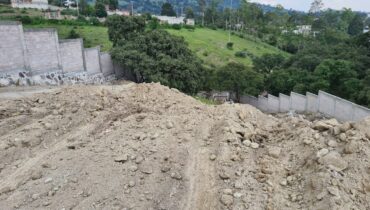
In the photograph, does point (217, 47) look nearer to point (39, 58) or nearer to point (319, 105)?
point (319, 105)

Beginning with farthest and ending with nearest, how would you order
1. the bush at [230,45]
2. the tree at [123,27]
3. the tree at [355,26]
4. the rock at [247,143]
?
1. the tree at [355,26]
2. the bush at [230,45]
3. the tree at [123,27]
4. the rock at [247,143]

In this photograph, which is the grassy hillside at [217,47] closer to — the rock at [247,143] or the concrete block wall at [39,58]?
the concrete block wall at [39,58]

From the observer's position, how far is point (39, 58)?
51.5 ft

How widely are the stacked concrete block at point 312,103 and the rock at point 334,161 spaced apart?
42.0 ft

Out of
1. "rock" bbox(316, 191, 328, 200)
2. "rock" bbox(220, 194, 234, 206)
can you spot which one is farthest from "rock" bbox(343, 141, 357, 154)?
"rock" bbox(220, 194, 234, 206)

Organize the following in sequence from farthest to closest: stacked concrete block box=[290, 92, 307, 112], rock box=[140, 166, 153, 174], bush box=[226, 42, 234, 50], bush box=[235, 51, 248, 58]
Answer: bush box=[226, 42, 234, 50]
bush box=[235, 51, 248, 58]
stacked concrete block box=[290, 92, 307, 112]
rock box=[140, 166, 153, 174]

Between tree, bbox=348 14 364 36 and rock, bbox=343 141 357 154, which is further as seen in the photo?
tree, bbox=348 14 364 36

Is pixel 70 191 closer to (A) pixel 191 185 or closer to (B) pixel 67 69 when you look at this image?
(A) pixel 191 185

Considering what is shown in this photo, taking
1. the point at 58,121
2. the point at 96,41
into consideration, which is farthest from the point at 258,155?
the point at 96,41

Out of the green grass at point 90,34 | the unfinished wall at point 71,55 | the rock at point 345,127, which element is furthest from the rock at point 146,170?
the green grass at point 90,34

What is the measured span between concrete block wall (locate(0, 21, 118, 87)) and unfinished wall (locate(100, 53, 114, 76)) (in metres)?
1.14

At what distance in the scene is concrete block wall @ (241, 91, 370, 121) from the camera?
15.6 m

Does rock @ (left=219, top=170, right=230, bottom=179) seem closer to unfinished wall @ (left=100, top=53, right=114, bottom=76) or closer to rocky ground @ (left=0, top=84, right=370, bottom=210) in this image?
rocky ground @ (left=0, top=84, right=370, bottom=210)

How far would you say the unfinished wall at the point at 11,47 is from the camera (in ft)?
46.3
